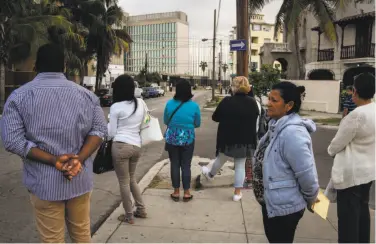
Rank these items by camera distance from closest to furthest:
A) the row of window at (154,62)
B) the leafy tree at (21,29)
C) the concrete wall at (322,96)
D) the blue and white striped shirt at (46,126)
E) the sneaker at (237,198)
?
the blue and white striped shirt at (46,126) → the sneaker at (237,198) → the leafy tree at (21,29) → the concrete wall at (322,96) → the row of window at (154,62)

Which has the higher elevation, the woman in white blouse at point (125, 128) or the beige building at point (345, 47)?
the beige building at point (345, 47)

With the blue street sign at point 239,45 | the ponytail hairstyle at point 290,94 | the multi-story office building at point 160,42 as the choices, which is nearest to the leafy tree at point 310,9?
the blue street sign at point 239,45

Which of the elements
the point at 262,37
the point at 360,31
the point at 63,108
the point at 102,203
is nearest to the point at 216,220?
the point at 102,203

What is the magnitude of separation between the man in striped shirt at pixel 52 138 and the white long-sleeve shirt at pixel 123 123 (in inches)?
64.8

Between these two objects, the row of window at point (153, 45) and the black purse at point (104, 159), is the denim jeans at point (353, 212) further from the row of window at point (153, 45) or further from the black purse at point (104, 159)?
the row of window at point (153, 45)

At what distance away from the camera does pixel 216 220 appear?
4.76 metres

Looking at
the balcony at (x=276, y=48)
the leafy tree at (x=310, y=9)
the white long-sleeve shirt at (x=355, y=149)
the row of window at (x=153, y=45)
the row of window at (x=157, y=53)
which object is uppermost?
the row of window at (x=153, y=45)

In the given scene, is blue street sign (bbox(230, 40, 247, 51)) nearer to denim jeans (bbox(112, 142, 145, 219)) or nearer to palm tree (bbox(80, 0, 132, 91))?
denim jeans (bbox(112, 142, 145, 219))

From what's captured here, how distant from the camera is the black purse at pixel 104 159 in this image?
447cm

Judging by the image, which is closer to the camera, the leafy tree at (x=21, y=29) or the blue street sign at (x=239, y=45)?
the blue street sign at (x=239, y=45)

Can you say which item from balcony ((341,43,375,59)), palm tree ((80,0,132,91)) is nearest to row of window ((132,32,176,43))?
palm tree ((80,0,132,91))

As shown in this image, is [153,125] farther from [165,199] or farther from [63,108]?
[63,108]

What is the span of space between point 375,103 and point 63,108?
8.24 ft

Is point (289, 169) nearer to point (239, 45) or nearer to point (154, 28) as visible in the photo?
point (239, 45)
